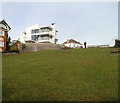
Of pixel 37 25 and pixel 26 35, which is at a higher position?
pixel 37 25

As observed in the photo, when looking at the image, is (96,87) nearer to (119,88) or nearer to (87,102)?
(119,88)

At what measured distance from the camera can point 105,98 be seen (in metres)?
5.86

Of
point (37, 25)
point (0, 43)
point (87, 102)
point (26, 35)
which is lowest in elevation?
point (87, 102)

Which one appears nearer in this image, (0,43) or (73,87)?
(73,87)

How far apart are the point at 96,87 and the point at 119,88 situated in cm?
118

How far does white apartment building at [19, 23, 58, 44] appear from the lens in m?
69.9

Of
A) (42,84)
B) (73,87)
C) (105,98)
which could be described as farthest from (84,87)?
(42,84)

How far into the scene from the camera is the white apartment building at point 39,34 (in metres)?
69.9

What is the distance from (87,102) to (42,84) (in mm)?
3252

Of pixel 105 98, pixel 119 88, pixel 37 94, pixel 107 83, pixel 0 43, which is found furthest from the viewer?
pixel 0 43

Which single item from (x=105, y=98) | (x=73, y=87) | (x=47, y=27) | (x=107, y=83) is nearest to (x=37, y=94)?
(x=73, y=87)

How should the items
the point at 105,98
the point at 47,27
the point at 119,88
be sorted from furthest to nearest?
the point at 47,27 < the point at 119,88 < the point at 105,98

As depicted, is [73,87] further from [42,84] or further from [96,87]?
[42,84]

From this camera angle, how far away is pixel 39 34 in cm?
7112
